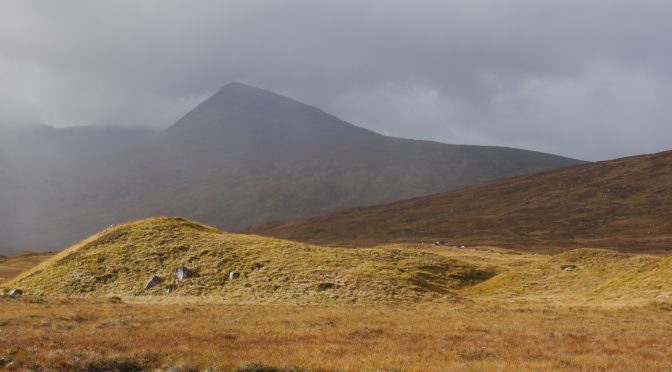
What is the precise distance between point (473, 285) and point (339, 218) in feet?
359

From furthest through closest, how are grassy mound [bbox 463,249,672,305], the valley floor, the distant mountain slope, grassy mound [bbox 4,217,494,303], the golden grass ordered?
the distant mountain slope → grassy mound [bbox 4,217,494,303] → grassy mound [bbox 463,249,672,305] → the golden grass → the valley floor

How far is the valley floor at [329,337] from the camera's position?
58.2ft

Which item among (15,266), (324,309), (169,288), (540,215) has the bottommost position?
(324,309)

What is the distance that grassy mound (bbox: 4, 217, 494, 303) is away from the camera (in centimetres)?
4441

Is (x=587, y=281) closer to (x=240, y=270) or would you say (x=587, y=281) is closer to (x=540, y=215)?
(x=240, y=270)

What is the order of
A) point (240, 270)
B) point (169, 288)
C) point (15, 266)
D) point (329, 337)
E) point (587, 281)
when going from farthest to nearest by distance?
point (15, 266)
point (240, 270)
point (169, 288)
point (587, 281)
point (329, 337)

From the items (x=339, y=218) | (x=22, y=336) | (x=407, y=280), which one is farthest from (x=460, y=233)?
(x=22, y=336)

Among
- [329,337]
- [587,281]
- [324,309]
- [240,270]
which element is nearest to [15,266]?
[240,270]

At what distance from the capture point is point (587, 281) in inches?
1844

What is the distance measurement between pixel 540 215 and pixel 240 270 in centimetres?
10083

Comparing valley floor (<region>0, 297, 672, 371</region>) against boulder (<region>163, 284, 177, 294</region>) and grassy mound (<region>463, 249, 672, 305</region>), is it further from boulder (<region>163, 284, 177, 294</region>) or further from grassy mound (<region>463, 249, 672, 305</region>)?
boulder (<region>163, 284, 177, 294</region>)

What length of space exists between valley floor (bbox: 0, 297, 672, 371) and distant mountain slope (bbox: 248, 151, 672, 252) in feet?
223

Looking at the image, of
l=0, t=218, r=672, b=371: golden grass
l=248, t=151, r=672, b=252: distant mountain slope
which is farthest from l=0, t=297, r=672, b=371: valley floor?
l=248, t=151, r=672, b=252: distant mountain slope

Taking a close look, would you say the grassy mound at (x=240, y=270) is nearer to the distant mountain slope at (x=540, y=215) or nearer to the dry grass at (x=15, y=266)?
the dry grass at (x=15, y=266)
